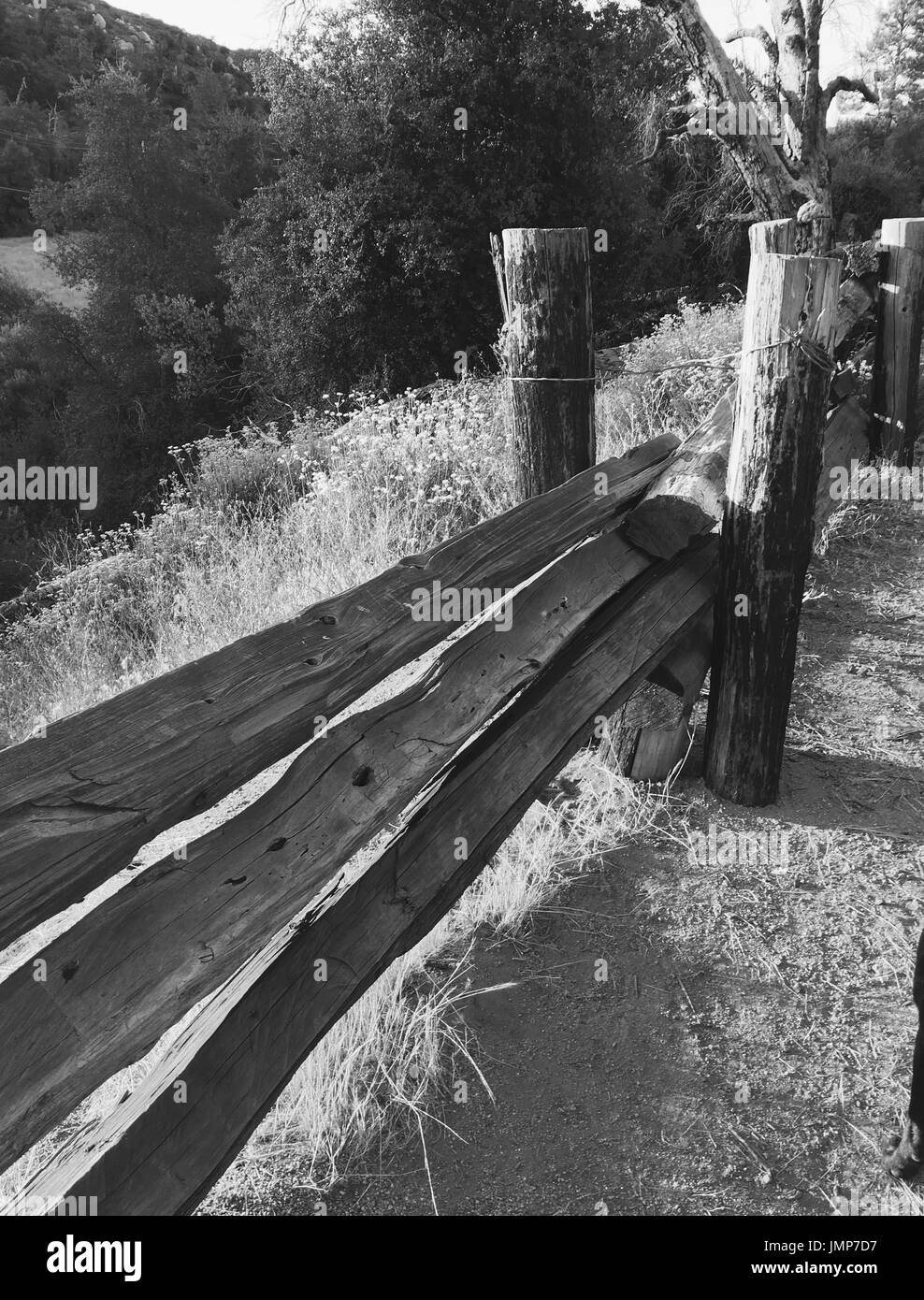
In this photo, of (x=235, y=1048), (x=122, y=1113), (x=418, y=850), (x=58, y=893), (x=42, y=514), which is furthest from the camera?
(x=42, y=514)

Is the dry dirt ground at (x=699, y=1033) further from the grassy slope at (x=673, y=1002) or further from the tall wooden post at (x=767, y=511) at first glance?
the tall wooden post at (x=767, y=511)

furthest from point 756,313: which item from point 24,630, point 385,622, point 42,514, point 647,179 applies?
point 42,514

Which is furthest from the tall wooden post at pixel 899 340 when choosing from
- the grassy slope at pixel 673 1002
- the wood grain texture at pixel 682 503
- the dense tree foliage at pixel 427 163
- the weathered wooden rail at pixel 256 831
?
the dense tree foliage at pixel 427 163

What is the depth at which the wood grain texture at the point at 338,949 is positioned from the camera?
5.60 ft

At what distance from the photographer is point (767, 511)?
10.2 ft

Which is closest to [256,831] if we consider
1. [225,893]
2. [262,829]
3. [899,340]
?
[262,829]

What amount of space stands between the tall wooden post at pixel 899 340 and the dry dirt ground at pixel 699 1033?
3.60m

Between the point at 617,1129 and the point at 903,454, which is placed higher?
the point at 903,454

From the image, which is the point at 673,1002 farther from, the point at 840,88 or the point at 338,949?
the point at 840,88

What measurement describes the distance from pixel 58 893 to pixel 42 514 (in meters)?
19.8

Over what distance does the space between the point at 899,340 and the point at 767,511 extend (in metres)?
3.96

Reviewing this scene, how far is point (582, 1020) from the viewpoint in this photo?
2531 mm

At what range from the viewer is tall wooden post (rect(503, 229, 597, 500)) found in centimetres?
331

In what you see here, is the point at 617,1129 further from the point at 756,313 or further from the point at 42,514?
the point at 42,514
